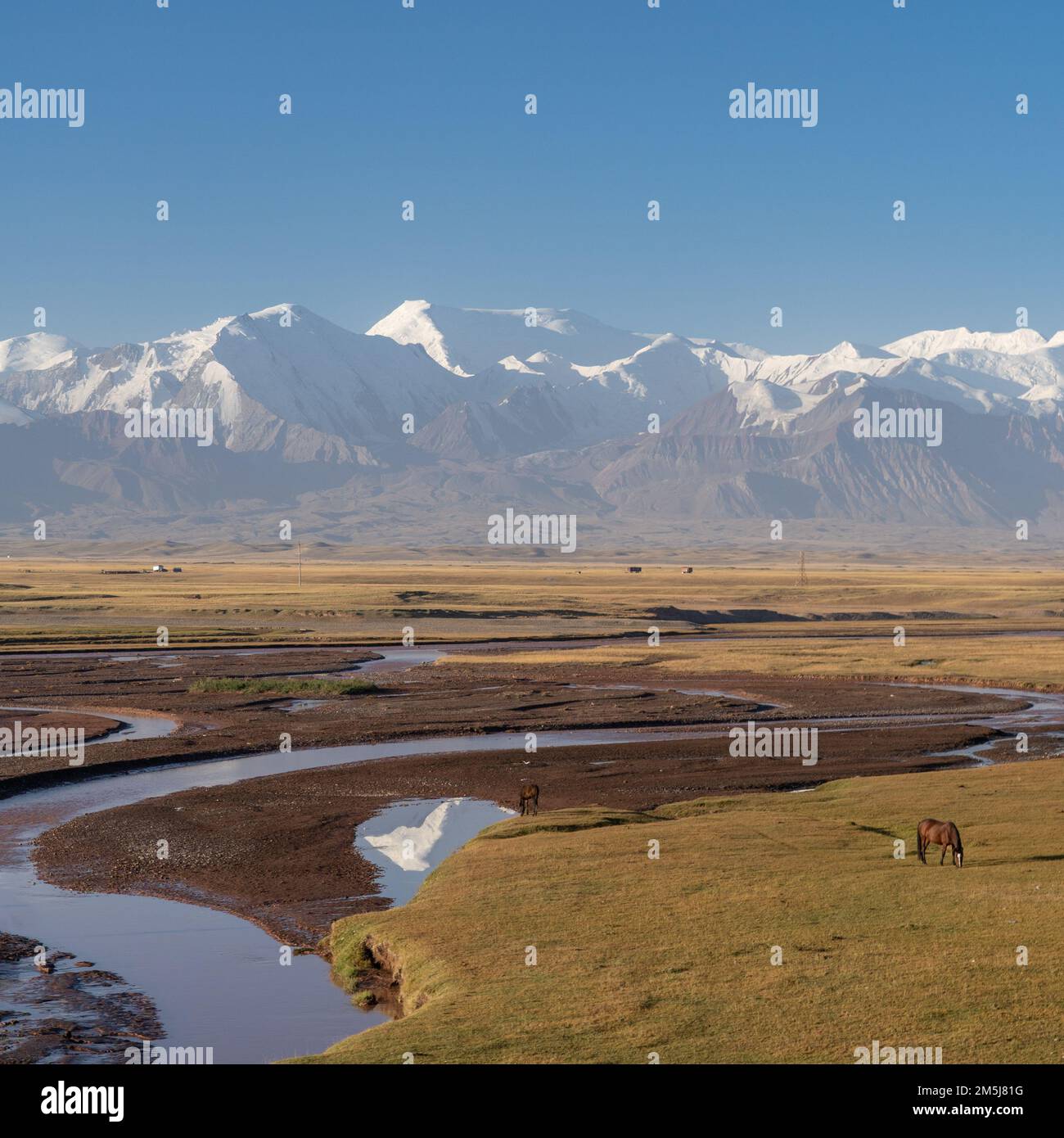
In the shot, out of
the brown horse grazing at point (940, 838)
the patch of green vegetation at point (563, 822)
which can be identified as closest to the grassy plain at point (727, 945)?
the patch of green vegetation at point (563, 822)

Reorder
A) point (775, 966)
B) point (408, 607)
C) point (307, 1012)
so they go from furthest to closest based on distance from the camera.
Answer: point (408, 607) → point (307, 1012) → point (775, 966)

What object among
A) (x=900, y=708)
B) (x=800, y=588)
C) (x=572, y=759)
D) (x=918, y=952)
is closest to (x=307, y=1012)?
(x=918, y=952)

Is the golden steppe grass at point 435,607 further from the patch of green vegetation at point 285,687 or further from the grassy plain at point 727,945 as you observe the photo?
the grassy plain at point 727,945

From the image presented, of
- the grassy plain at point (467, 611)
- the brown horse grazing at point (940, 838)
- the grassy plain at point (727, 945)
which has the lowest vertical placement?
the grassy plain at point (727, 945)

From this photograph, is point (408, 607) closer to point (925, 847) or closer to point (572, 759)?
point (572, 759)

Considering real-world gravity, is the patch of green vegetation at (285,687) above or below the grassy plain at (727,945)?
above

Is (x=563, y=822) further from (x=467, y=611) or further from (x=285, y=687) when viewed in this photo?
(x=467, y=611)

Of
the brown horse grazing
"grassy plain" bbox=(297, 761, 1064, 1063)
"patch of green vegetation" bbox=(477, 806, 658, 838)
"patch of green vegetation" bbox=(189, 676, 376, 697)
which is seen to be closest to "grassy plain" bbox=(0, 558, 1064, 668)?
"patch of green vegetation" bbox=(189, 676, 376, 697)
